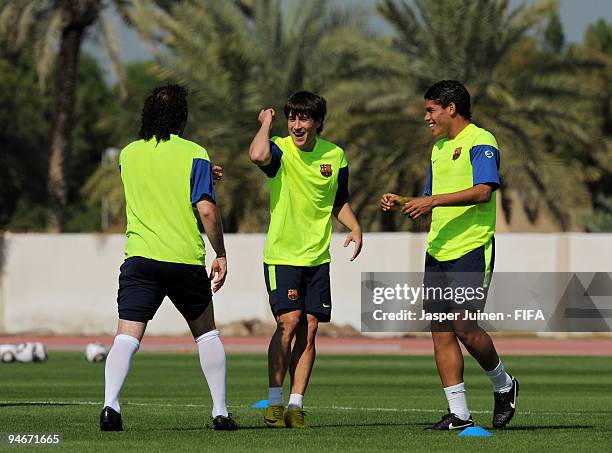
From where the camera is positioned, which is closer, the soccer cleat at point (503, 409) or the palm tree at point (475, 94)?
the soccer cleat at point (503, 409)

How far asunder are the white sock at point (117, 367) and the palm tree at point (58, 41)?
2714 centimetres

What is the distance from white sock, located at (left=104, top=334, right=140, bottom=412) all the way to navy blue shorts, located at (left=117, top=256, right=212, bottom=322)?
0.16 m

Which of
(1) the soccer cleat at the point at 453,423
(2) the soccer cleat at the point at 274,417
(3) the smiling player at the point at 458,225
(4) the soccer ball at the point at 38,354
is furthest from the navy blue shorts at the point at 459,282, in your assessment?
(4) the soccer ball at the point at 38,354

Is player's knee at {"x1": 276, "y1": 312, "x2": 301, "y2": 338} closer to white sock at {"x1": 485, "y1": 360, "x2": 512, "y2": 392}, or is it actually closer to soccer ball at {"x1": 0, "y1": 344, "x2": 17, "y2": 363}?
white sock at {"x1": 485, "y1": 360, "x2": 512, "y2": 392}

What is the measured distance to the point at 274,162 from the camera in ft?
34.1

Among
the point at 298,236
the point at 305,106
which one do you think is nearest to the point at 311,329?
the point at 298,236

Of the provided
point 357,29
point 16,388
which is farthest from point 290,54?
point 16,388

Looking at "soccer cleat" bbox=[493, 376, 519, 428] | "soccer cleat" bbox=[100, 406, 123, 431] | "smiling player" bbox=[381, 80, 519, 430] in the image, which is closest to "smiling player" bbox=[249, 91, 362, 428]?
"smiling player" bbox=[381, 80, 519, 430]

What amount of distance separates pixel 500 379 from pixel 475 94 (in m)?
23.8

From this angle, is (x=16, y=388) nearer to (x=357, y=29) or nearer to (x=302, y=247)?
(x=302, y=247)

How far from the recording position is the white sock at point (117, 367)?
9414mm

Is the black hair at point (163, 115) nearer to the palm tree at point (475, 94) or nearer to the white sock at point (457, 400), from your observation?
the white sock at point (457, 400)

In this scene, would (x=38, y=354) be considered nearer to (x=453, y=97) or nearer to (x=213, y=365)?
(x=213, y=365)

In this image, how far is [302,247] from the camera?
1044 centimetres
